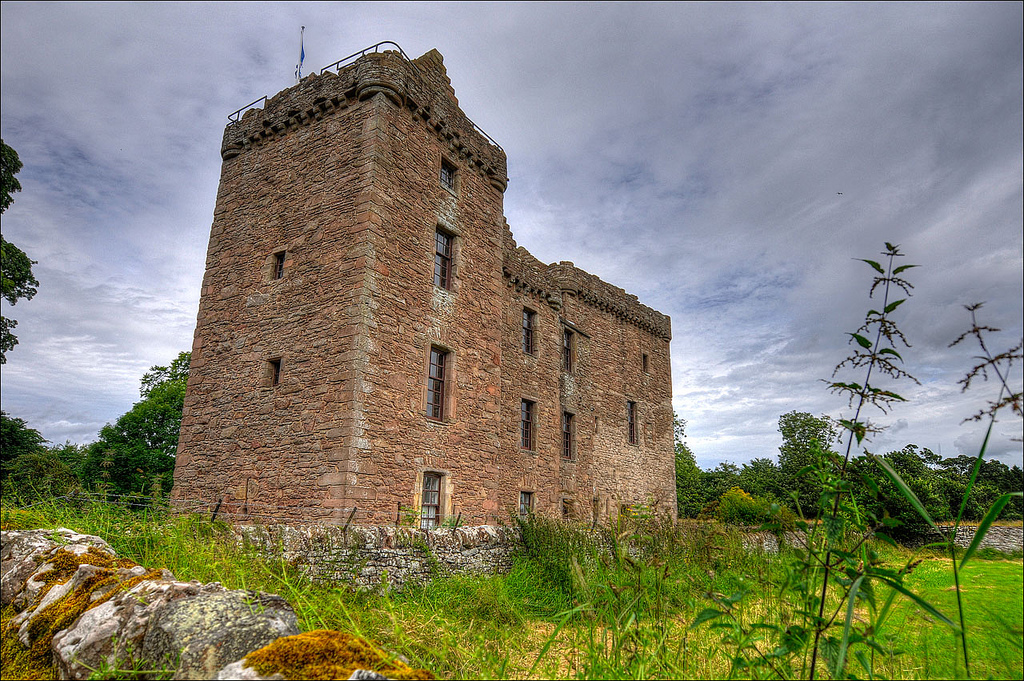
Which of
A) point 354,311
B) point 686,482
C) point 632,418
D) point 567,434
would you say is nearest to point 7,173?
point 354,311

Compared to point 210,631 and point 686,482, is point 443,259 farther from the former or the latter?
point 686,482

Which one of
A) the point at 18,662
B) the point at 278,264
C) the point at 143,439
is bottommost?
the point at 18,662

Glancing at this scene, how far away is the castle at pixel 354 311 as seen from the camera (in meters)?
10.7

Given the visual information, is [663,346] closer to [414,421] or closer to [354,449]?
[414,421]

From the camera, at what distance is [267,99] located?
13.5 metres

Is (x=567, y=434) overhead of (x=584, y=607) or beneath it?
overhead

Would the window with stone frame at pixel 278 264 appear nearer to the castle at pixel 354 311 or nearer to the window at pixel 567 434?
the castle at pixel 354 311

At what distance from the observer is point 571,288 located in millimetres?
21016

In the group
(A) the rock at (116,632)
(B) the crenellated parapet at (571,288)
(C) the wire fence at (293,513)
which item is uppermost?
(B) the crenellated parapet at (571,288)

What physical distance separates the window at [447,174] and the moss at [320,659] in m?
11.8

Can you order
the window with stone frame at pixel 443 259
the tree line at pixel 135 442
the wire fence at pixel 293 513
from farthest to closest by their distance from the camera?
the tree line at pixel 135 442 → the window with stone frame at pixel 443 259 → the wire fence at pixel 293 513

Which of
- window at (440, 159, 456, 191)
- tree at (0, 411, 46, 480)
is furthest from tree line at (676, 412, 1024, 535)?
tree at (0, 411, 46, 480)

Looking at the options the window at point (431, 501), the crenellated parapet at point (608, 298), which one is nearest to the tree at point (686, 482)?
the crenellated parapet at point (608, 298)

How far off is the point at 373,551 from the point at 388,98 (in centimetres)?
900
